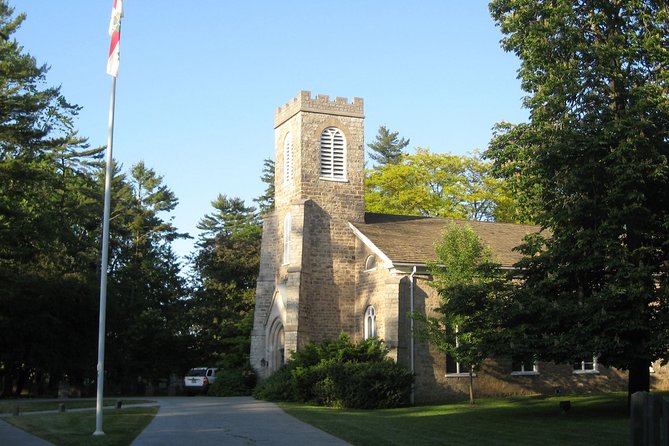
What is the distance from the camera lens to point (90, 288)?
4228 centimetres

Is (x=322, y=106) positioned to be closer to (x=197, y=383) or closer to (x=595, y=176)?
(x=197, y=383)

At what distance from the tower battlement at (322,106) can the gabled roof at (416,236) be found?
5.09 m

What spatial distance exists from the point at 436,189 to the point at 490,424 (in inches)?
1455

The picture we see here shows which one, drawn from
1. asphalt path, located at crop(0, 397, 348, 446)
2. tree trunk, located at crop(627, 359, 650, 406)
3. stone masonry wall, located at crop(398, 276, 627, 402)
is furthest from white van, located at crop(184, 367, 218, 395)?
tree trunk, located at crop(627, 359, 650, 406)

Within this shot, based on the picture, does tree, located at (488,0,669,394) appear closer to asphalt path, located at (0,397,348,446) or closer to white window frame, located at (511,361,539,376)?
asphalt path, located at (0,397,348,446)

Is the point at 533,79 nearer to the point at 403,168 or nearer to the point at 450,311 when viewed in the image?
the point at 450,311

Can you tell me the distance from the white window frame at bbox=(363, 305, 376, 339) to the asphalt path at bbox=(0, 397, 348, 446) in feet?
32.8

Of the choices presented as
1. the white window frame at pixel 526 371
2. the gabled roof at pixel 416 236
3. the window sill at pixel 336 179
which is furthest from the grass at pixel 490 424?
the window sill at pixel 336 179

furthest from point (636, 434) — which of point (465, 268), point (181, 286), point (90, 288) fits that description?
point (181, 286)

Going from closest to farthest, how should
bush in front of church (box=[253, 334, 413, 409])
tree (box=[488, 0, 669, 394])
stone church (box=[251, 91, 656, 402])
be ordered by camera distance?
tree (box=[488, 0, 669, 394]) → bush in front of church (box=[253, 334, 413, 409]) → stone church (box=[251, 91, 656, 402])

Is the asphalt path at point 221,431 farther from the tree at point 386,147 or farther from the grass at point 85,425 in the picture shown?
the tree at point 386,147

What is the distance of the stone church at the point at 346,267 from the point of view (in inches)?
1283

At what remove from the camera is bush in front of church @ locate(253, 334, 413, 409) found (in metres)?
28.5

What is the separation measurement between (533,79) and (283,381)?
16381mm
